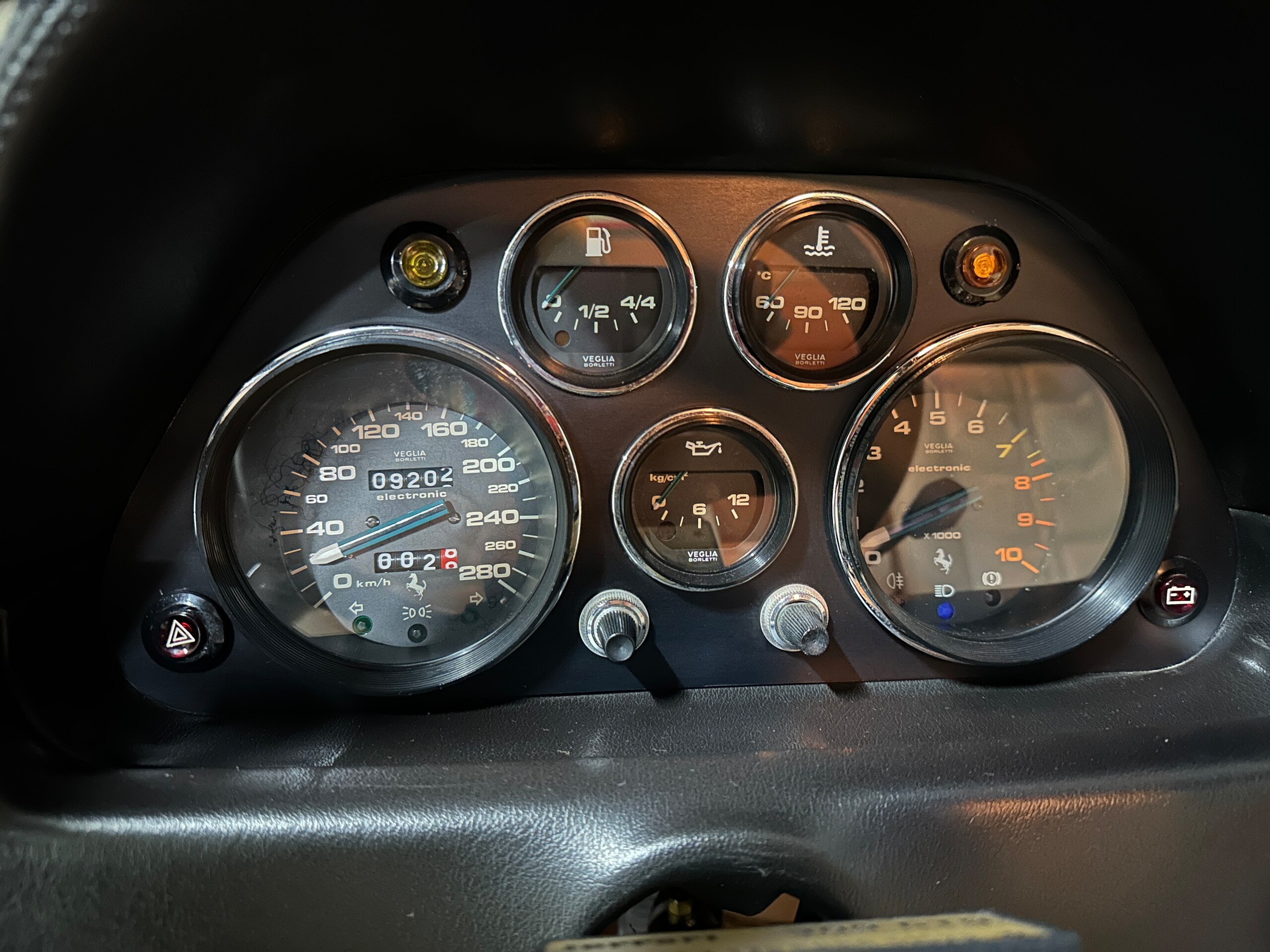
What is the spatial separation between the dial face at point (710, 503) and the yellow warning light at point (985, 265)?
0.53m

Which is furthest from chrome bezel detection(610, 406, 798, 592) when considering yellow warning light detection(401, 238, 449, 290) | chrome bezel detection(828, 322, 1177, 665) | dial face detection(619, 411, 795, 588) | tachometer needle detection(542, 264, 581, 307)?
yellow warning light detection(401, 238, 449, 290)

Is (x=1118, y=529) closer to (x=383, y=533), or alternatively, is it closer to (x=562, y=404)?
(x=562, y=404)

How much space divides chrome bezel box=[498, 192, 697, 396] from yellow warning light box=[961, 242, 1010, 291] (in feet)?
1.86

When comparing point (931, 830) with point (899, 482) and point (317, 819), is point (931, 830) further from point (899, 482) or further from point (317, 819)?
point (317, 819)

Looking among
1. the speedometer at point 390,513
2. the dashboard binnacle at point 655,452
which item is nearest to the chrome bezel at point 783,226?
the dashboard binnacle at point 655,452

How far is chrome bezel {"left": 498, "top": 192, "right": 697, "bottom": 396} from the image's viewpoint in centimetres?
145

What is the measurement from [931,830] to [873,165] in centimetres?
120

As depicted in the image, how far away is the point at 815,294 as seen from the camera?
154 cm

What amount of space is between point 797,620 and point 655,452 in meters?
0.44

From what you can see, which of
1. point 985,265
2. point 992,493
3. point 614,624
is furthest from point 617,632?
point 985,265

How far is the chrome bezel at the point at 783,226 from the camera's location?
1.49 m

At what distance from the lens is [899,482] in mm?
1652

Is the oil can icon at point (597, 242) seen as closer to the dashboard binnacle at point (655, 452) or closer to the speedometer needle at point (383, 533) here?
the dashboard binnacle at point (655, 452)

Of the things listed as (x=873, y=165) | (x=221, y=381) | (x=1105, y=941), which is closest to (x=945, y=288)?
(x=873, y=165)
